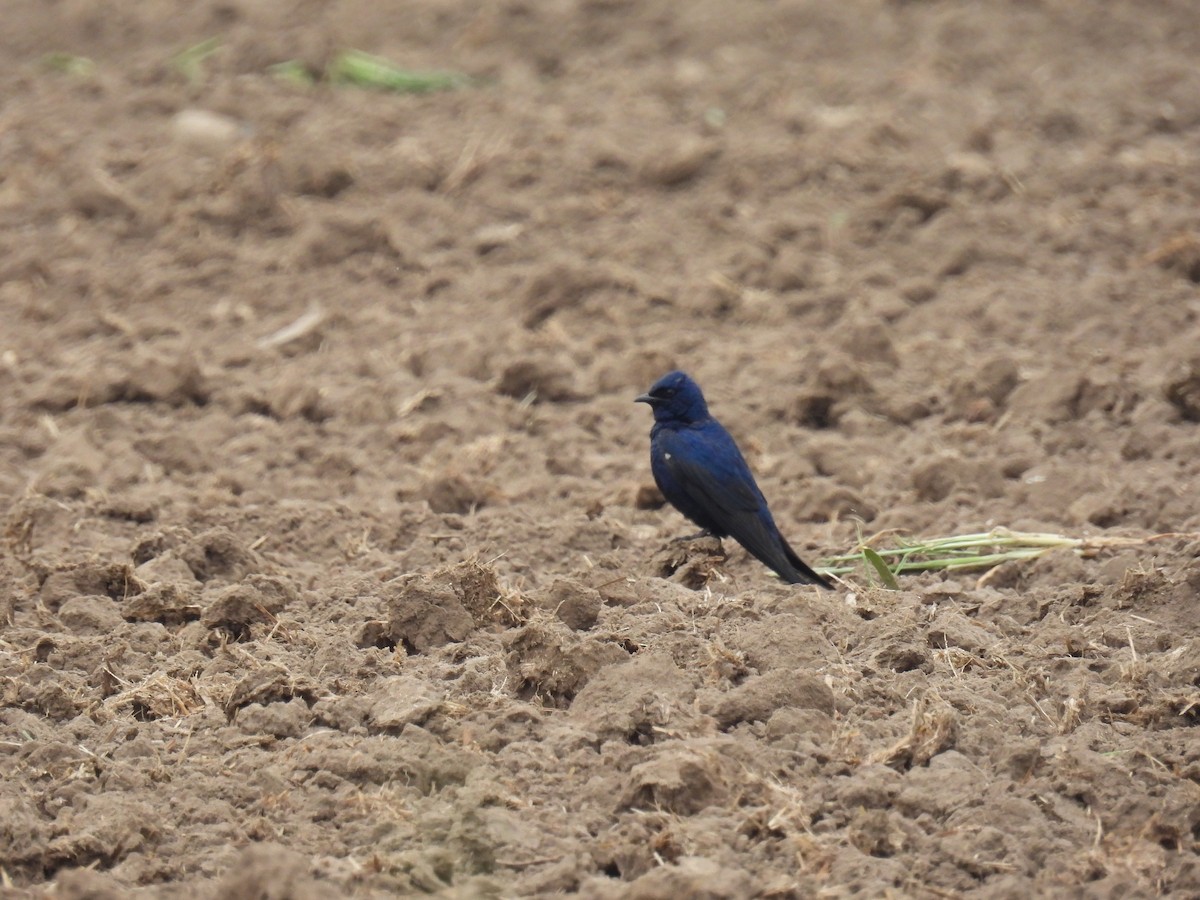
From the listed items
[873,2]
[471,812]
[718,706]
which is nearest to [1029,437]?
[718,706]

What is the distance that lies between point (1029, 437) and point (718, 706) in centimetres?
284

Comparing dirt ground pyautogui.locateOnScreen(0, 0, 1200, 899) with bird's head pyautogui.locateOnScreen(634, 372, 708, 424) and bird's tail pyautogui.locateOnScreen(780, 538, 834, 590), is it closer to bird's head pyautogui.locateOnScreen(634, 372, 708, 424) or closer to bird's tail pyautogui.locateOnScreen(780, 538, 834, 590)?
bird's tail pyautogui.locateOnScreen(780, 538, 834, 590)

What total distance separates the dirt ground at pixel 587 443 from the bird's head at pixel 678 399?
48 centimetres

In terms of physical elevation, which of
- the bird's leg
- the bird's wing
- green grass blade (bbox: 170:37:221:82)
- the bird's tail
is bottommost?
the bird's leg

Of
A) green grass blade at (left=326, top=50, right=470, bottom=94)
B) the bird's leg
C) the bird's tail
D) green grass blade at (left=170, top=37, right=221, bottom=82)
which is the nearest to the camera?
the bird's tail

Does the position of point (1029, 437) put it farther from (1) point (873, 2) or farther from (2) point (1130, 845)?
(1) point (873, 2)

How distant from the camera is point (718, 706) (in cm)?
460

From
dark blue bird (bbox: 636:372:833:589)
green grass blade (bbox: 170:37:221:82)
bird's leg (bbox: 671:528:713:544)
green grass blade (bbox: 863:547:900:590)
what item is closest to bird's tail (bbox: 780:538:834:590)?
dark blue bird (bbox: 636:372:833:589)

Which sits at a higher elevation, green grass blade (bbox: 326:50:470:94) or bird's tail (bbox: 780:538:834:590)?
green grass blade (bbox: 326:50:470:94)

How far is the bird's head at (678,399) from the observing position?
6.29 meters

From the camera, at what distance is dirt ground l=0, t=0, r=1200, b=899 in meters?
4.19

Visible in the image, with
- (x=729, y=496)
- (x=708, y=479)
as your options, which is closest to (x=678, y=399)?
(x=708, y=479)

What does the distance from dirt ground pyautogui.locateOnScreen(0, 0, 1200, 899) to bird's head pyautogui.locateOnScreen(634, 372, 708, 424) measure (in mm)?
476

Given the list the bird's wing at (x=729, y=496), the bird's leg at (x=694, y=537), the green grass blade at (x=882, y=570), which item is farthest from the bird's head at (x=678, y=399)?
the green grass blade at (x=882, y=570)
